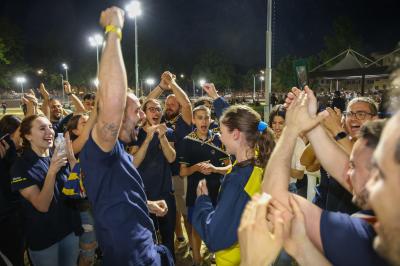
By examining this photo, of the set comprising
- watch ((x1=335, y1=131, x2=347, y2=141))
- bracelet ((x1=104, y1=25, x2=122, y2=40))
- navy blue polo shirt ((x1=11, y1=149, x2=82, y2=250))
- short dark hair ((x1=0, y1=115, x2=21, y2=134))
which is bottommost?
navy blue polo shirt ((x1=11, y1=149, x2=82, y2=250))

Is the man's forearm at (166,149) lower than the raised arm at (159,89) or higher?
lower

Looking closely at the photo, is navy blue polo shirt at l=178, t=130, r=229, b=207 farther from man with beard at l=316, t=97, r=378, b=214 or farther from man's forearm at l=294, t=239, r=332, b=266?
man's forearm at l=294, t=239, r=332, b=266

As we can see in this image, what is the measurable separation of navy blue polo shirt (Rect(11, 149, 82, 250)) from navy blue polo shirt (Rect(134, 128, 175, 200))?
3.58ft

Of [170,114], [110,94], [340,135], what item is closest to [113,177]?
[110,94]

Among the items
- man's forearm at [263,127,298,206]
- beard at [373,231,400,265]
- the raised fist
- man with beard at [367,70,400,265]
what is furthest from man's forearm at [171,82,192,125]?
beard at [373,231,400,265]

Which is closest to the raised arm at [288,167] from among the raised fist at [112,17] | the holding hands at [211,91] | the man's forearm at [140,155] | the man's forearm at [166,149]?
the raised fist at [112,17]

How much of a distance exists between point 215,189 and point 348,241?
135 inches

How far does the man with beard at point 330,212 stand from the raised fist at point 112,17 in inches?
54.0

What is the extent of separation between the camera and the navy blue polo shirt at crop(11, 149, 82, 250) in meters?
3.23

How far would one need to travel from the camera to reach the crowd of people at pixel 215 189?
4.88 feet

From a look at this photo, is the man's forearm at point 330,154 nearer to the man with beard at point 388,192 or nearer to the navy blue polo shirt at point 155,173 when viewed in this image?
the man with beard at point 388,192

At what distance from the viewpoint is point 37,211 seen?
338 centimetres

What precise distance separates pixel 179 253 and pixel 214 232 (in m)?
3.38

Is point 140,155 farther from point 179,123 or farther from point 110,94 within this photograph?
point 110,94
